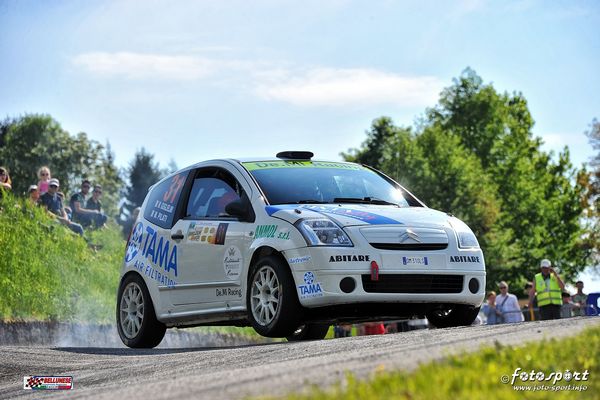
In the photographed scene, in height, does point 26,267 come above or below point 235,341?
above

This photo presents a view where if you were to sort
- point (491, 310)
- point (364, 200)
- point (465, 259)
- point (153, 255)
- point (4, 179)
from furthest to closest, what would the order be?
1. point (491, 310)
2. point (4, 179)
3. point (153, 255)
4. point (364, 200)
5. point (465, 259)

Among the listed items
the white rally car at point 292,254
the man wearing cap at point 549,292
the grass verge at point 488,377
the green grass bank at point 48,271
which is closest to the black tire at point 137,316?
the white rally car at point 292,254

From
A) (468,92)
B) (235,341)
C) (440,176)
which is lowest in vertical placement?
(235,341)

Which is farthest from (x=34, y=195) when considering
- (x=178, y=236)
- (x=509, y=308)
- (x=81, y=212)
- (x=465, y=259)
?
(x=465, y=259)

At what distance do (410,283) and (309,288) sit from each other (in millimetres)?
903

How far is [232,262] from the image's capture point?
36.5ft

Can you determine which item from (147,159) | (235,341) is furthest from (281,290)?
(147,159)

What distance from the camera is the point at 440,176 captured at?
6562 centimetres

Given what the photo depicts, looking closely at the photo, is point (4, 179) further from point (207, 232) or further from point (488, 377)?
point (488, 377)

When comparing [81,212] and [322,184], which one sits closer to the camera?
[322,184]

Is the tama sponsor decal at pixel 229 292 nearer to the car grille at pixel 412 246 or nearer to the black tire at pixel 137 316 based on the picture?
the black tire at pixel 137 316

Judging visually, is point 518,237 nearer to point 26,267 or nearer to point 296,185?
point 26,267

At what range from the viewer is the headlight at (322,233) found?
10.2m

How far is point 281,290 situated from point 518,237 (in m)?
59.7
